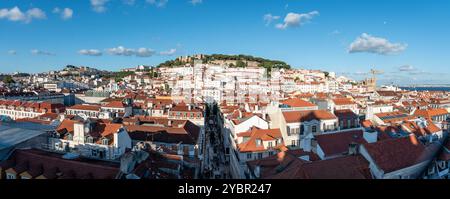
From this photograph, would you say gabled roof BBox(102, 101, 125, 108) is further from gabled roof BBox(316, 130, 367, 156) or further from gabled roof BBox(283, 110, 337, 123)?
gabled roof BBox(316, 130, 367, 156)

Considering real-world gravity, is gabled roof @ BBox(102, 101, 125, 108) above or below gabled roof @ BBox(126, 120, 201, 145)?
above

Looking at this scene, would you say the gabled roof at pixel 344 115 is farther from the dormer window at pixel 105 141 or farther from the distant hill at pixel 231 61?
the distant hill at pixel 231 61

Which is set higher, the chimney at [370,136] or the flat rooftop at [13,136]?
the flat rooftop at [13,136]

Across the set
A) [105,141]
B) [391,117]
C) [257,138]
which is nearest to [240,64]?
[391,117]

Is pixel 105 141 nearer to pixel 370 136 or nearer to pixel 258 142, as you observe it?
pixel 258 142

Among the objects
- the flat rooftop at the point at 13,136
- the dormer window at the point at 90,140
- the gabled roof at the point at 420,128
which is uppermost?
the flat rooftop at the point at 13,136

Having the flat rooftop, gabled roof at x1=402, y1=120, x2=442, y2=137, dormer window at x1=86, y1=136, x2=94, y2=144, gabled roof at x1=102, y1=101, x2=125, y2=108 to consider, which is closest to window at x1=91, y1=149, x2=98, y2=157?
dormer window at x1=86, y1=136, x2=94, y2=144

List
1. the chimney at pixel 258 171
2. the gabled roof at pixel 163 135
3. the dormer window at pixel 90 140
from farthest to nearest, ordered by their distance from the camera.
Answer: the gabled roof at pixel 163 135 → the dormer window at pixel 90 140 → the chimney at pixel 258 171

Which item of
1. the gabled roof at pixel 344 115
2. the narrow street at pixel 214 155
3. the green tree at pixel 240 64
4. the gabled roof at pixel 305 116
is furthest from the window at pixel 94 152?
the green tree at pixel 240 64
